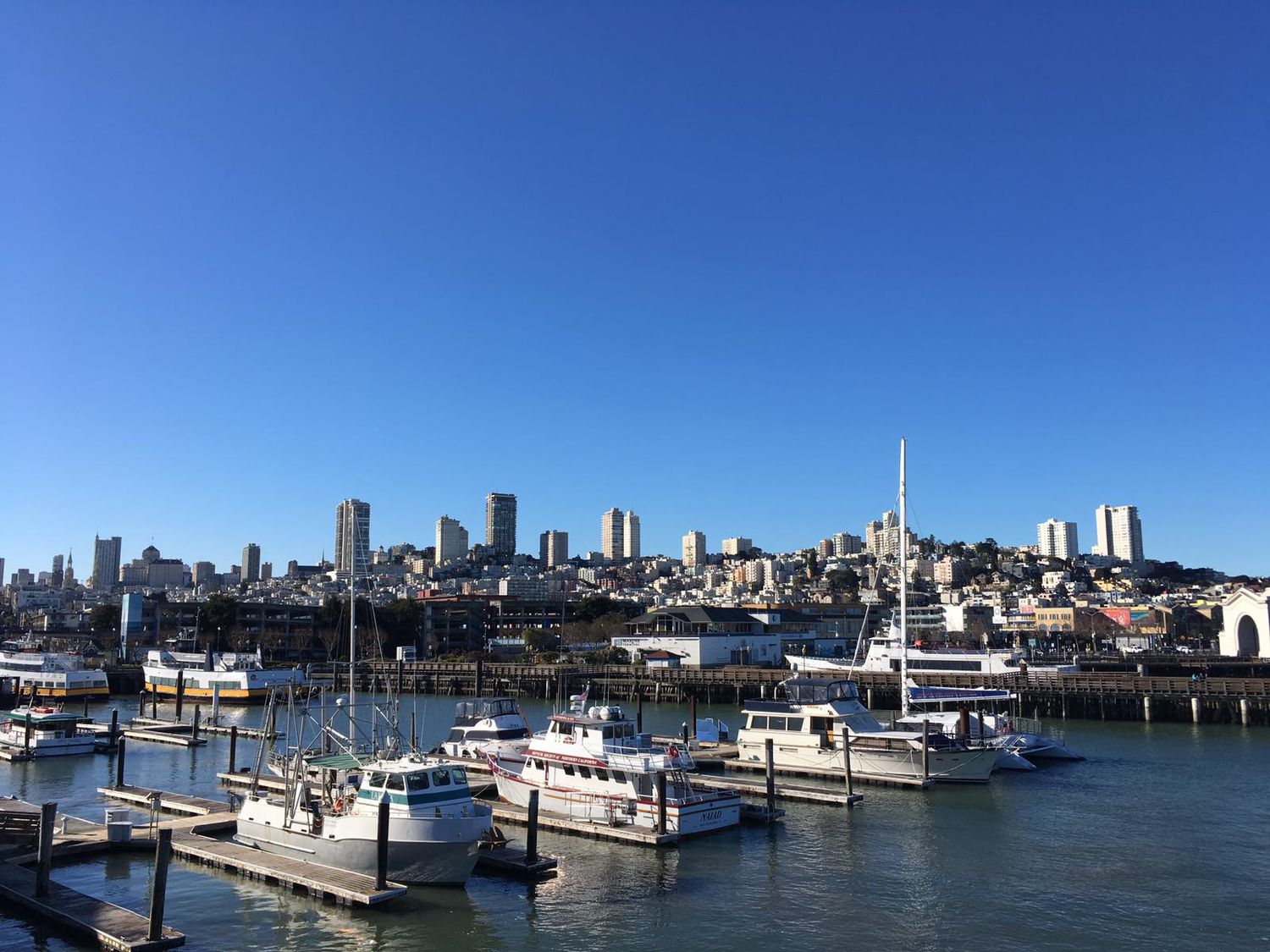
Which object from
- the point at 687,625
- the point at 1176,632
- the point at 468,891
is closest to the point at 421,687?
the point at 687,625

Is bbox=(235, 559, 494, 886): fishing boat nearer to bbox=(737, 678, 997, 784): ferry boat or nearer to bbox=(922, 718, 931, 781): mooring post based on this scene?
bbox=(737, 678, 997, 784): ferry boat

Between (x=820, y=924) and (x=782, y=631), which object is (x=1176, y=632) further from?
(x=820, y=924)

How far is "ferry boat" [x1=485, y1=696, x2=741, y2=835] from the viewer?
32.2 metres

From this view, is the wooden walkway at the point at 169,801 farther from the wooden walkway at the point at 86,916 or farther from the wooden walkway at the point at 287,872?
the wooden walkway at the point at 86,916

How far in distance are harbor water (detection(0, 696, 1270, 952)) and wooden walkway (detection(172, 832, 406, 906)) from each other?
380mm

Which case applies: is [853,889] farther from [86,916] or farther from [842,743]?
[86,916]

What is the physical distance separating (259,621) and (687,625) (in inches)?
2323

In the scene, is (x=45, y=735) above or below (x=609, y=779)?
below

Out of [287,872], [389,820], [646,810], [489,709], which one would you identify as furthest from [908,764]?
[287,872]

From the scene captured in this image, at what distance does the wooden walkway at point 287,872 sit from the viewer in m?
24.3

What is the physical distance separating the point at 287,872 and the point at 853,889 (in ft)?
49.0

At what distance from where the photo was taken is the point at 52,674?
82.4 meters

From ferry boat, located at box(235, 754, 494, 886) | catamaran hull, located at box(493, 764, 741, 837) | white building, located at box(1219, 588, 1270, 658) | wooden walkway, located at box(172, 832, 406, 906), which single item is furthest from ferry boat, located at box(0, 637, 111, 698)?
white building, located at box(1219, 588, 1270, 658)

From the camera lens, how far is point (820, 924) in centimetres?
2388
